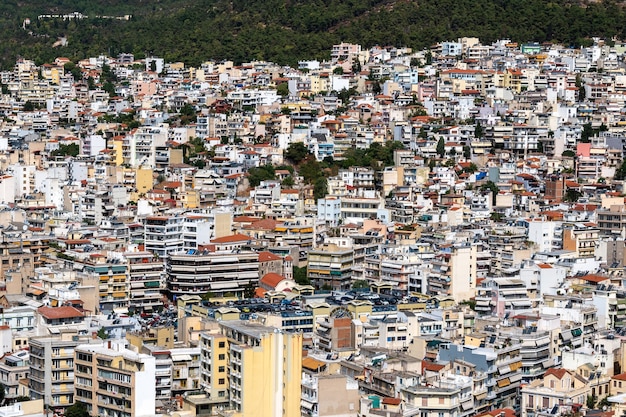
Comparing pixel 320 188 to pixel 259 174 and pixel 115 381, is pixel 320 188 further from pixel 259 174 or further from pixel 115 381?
pixel 115 381

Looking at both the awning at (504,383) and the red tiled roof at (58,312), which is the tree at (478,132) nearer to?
the red tiled roof at (58,312)

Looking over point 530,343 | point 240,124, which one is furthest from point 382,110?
point 530,343

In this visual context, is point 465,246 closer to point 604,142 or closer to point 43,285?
point 43,285

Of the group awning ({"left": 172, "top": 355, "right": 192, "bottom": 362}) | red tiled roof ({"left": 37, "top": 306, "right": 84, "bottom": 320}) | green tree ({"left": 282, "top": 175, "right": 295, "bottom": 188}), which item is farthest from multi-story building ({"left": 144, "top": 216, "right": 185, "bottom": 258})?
awning ({"left": 172, "top": 355, "right": 192, "bottom": 362})

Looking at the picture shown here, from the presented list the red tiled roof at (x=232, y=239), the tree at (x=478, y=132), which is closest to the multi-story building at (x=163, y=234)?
the red tiled roof at (x=232, y=239)

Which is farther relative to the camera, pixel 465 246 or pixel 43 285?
pixel 465 246

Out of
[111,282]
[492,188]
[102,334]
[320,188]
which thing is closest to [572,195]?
[492,188]

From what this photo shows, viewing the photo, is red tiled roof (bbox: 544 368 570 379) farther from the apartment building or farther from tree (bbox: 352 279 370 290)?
tree (bbox: 352 279 370 290)
